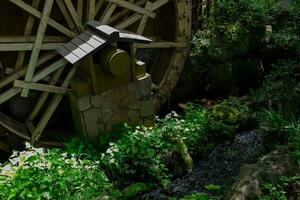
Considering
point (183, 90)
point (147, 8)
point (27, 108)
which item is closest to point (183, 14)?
point (147, 8)

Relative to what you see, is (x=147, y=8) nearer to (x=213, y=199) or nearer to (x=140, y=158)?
(x=140, y=158)

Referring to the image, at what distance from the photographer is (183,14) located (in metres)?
7.03

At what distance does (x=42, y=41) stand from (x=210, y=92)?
10.9 ft

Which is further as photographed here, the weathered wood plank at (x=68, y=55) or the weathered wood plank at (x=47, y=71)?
the weathered wood plank at (x=47, y=71)

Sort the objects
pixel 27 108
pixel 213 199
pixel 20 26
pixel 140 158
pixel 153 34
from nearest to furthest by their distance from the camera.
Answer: pixel 213 199, pixel 140 158, pixel 20 26, pixel 27 108, pixel 153 34

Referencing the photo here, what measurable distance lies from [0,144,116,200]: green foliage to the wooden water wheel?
6.51ft

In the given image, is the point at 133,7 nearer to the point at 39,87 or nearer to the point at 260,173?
the point at 39,87

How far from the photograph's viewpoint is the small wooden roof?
5.36m

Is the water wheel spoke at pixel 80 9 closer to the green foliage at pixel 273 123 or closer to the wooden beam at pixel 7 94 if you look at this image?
the wooden beam at pixel 7 94

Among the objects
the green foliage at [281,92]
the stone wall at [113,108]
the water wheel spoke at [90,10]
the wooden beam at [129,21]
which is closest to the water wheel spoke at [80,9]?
the water wheel spoke at [90,10]

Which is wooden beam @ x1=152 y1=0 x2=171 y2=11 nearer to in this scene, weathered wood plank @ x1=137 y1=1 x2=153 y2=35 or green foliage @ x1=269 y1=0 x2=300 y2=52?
weathered wood plank @ x1=137 y1=1 x2=153 y2=35

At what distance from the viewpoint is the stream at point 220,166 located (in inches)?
186

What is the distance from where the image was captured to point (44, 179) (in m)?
3.56

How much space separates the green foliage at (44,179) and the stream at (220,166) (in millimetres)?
960
